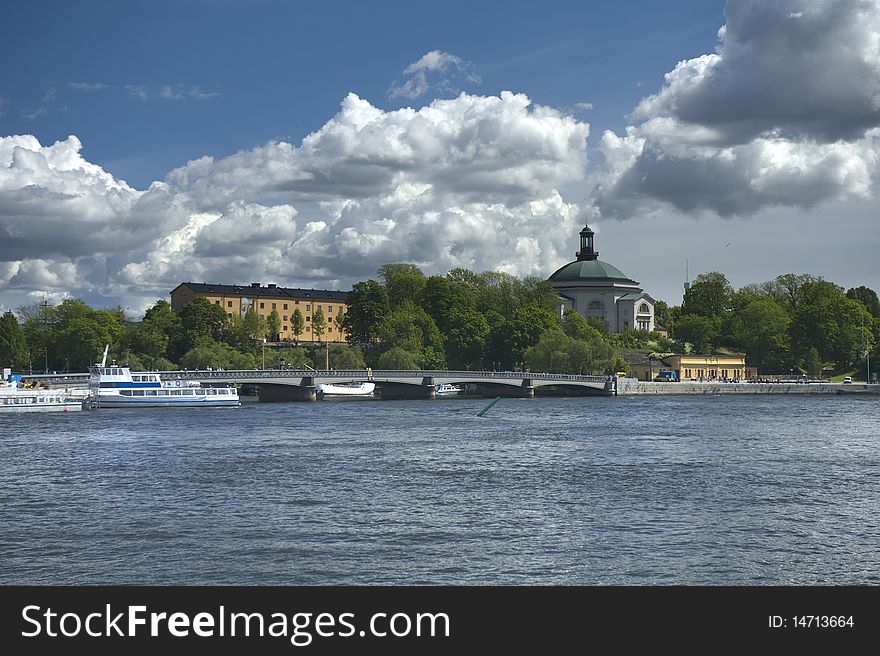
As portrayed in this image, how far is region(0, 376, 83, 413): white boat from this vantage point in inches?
3287

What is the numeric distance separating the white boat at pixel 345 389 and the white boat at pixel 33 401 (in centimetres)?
3286

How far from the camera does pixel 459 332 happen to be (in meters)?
142

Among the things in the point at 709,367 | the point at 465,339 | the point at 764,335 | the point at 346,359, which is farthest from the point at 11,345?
the point at 764,335

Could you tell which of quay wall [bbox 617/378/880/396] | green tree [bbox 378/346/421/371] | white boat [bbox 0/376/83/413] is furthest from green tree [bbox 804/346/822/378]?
white boat [bbox 0/376/83/413]

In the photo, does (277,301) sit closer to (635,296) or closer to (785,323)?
(635,296)

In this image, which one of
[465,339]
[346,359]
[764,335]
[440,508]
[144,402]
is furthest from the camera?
[764,335]

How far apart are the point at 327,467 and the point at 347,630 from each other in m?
31.2

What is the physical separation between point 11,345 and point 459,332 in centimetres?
5848

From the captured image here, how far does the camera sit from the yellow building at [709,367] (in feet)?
509

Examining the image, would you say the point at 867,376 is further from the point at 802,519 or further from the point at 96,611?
the point at 96,611

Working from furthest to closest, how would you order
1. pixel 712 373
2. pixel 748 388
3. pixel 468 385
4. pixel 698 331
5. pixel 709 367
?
pixel 698 331 → pixel 712 373 → pixel 709 367 → pixel 468 385 → pixel 748 388

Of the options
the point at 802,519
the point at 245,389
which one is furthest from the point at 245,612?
the point at 245,389

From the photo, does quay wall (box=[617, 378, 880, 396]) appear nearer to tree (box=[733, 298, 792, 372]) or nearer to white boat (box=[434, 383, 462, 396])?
tree (box=[733, 298, 792, 372])

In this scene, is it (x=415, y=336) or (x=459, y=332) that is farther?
(x=459, y=332)
